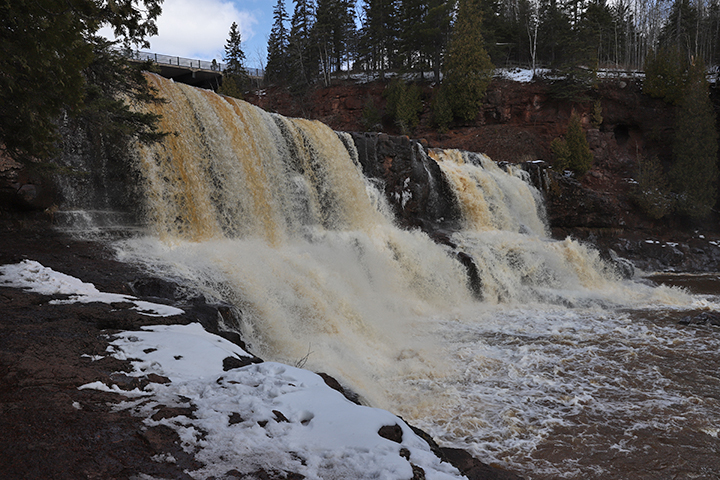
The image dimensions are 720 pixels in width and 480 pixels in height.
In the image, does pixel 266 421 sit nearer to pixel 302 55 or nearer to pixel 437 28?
pixel 437 28

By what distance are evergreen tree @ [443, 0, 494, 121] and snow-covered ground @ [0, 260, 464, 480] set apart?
28.1 meters

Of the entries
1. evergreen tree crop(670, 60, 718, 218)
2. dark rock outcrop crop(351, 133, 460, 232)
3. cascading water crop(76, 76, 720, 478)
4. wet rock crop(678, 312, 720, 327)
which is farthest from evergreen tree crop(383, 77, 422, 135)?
wet rock crop(678, 312, 720, 327)

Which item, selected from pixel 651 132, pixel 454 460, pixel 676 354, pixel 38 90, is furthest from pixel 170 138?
pixel 651 132

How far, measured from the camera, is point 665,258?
2175cm

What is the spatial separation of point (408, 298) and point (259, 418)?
9.14 meters

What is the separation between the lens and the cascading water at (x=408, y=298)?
5.70 metres

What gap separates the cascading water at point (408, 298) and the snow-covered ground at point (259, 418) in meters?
2.45

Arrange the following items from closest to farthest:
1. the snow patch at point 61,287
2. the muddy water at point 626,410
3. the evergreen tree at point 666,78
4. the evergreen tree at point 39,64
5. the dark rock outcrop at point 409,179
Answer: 1. the evergreen tree at point 39,64
2. the muddy water at point 626,410
3. the snow patch at point 61,287
4. the dark rock outcrop at point 409,179
5. the evergreen tree at point 666,78

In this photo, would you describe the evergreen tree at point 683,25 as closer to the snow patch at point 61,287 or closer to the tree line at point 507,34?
the tree line at point 507,34

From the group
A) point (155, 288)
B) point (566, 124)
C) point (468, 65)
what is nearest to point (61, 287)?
point (155, 288)

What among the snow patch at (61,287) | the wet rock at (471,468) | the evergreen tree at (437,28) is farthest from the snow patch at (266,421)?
the evergreen tree at (437,28)

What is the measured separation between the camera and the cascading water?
224 inches

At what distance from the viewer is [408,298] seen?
1183cm

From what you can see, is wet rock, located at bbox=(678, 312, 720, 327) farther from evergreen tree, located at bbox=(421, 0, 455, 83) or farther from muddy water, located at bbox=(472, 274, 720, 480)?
evergreen tree, located at bbox=(421, 0, 455, 83)
